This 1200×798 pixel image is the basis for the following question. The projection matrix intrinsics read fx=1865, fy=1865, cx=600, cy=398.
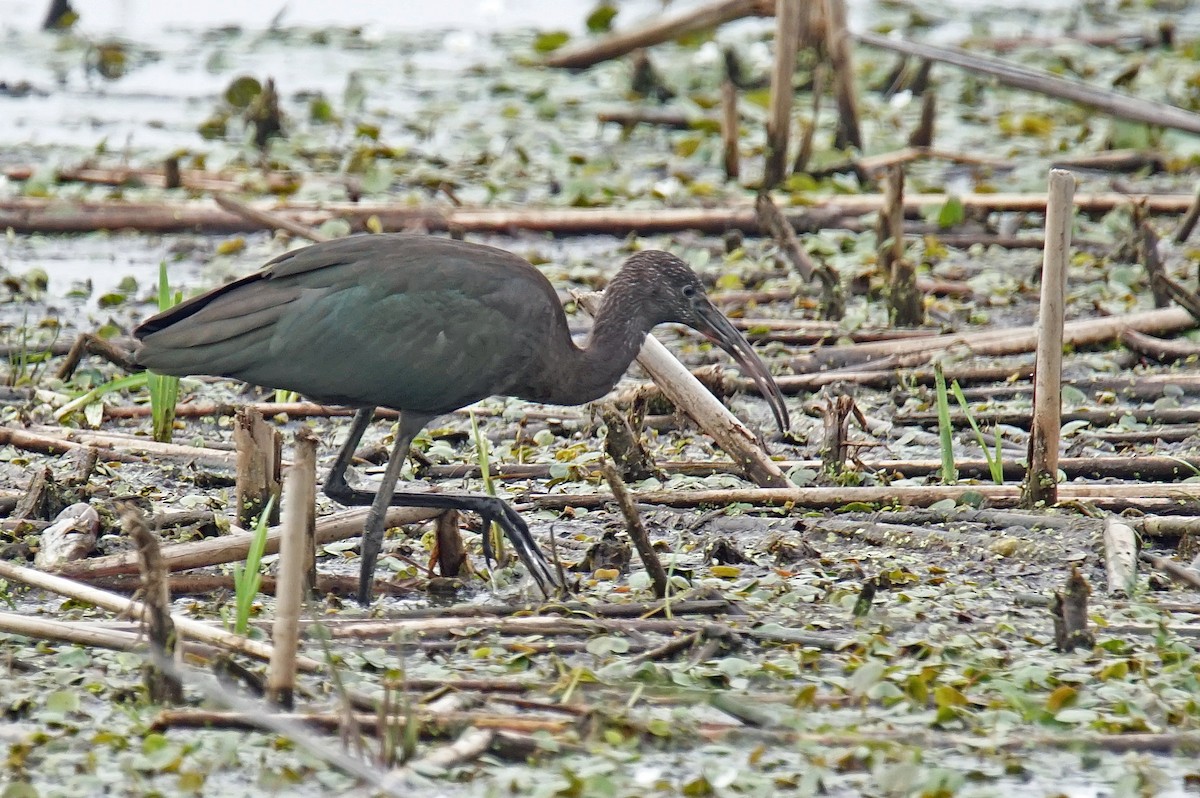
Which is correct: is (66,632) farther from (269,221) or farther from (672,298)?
(269,221)

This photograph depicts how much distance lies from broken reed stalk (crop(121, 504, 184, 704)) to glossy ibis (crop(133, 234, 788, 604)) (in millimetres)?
1012

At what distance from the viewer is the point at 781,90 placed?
380 inches

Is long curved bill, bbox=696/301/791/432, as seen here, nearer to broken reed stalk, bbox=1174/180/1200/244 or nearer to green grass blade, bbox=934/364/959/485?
green grass blade, bbox=934/364/959/485

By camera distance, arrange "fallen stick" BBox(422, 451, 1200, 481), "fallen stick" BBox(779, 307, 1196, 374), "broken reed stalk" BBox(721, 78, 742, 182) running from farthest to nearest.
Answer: "broken reed stalk" BBox(721, 78, 742, 182) < "fallen stick" BBox(779, 307, 1196, 374) < "fallen stick" BBox(422, 451, 1200, 481)

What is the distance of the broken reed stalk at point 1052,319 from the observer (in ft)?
16.9

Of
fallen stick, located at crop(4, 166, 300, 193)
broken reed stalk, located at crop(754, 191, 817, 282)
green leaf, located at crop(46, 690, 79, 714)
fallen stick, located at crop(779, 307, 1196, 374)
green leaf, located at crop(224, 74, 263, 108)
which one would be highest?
green leaf, located at crop(224, 74, 263, 108)

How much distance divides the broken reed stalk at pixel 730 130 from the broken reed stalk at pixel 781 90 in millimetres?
249

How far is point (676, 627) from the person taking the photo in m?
4.59

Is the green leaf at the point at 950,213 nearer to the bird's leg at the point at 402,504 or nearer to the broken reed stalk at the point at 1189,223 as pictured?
the broken reed stalk at the point at 1189,223

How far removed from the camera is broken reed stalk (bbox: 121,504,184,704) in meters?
3.89

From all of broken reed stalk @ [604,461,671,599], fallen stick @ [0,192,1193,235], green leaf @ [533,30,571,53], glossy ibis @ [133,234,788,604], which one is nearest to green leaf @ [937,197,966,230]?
fallen stick @ [0,192,1193,235]

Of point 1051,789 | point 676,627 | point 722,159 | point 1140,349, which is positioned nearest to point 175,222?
point 722,159

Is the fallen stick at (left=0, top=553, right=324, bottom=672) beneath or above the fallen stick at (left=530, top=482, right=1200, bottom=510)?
beneath

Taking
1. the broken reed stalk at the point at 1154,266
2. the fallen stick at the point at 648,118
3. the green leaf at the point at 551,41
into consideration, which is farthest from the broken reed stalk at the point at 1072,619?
the green leaf at the point at 551,41
